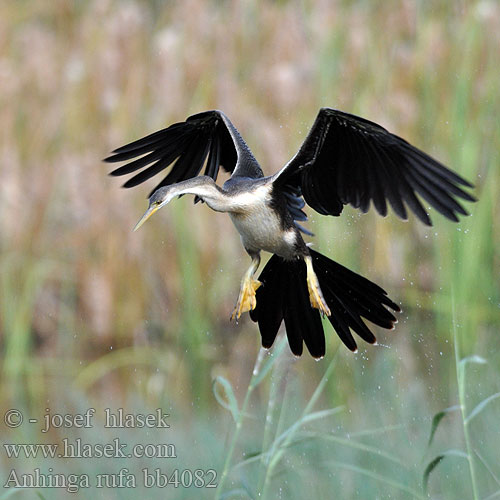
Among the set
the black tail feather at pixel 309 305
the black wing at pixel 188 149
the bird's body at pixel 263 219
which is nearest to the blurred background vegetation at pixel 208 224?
the black tail feather at pixel 309 305

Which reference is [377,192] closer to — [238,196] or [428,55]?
[238,196]

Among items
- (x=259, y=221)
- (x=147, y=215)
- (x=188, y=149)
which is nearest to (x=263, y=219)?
(x=259, y=221)

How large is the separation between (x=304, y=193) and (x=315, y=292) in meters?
0.29

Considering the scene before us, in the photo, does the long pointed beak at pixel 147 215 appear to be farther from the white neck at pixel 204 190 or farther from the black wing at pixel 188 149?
the black wing at pixel 188 149

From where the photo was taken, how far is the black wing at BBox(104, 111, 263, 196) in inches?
137

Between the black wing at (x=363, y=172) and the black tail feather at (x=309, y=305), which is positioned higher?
the black wing at (x=363, y=172)

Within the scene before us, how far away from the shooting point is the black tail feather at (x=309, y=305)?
336cm

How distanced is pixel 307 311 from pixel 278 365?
0.23 m

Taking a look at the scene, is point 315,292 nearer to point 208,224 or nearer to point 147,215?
point 147,215

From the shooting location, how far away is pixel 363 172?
3.07 metres

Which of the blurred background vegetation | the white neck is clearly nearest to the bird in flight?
the white neck

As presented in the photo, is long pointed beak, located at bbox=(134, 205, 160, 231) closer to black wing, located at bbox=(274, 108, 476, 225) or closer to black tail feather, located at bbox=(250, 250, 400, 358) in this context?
black wing, located at bbox=(274, 108, 476, 225)

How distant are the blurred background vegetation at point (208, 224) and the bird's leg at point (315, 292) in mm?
1078

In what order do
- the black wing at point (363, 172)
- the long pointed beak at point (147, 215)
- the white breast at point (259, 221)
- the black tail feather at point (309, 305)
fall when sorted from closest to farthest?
the long pointed beak at point (147, 215)
the black wing at point (363, 172)
the white breast at point (259, 221)
the black tail feather at point (309, 305)
